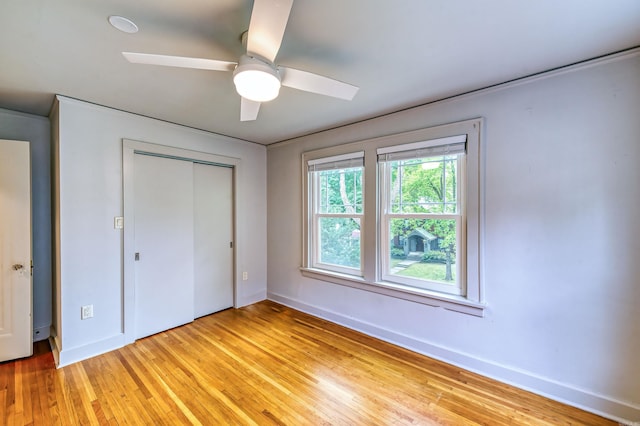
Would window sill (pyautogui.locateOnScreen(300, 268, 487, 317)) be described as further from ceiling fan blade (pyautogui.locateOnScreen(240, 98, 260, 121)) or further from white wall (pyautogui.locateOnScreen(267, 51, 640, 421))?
ceiling fan blade (pyautogui.locateOnScreen(240, 98, 260, 121))

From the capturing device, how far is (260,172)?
4133mm

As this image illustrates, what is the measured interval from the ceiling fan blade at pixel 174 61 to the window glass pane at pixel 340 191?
1980 mm

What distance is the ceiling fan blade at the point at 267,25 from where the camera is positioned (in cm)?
111

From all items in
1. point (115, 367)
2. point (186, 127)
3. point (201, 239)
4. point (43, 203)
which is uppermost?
point (186, 127)

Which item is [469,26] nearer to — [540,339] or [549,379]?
[540,339]

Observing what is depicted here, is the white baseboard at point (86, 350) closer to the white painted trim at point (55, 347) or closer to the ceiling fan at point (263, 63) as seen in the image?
the white painted trim at point (55, 347)

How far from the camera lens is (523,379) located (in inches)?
83.9

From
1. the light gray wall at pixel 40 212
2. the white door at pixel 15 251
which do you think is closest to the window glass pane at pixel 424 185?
the white door at pixel 15 251

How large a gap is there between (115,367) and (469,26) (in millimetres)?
3646

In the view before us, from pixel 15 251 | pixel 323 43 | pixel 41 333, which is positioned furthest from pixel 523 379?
pixel 41 333

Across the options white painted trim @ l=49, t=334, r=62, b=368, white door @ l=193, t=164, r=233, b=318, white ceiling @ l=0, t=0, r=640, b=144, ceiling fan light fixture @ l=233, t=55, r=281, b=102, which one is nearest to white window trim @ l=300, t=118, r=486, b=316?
white ceiling @ l=0, t=0, r=640, b=144

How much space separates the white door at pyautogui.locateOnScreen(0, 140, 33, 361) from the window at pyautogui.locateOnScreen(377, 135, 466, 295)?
341 centimetres

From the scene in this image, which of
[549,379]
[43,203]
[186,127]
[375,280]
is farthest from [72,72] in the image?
[549,379]

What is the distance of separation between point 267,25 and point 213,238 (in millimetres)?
2947
